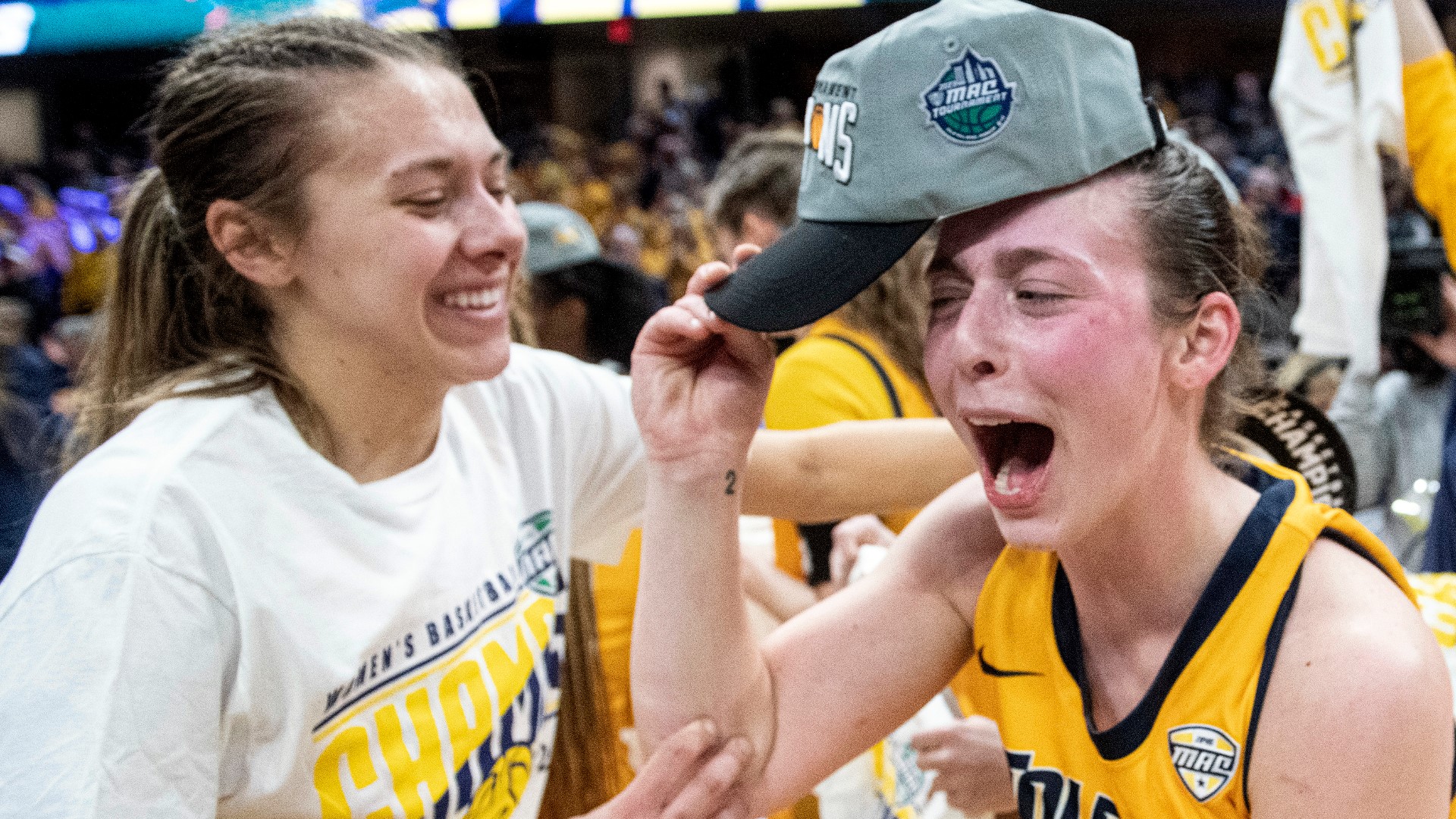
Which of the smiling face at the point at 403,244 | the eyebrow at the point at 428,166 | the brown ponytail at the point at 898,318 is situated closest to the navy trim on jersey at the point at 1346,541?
the smiling face at the point at 403,244

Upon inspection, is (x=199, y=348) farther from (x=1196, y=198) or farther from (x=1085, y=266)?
(x=1196, y=198)

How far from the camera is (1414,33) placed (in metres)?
2.66

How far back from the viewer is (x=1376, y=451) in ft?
8.81

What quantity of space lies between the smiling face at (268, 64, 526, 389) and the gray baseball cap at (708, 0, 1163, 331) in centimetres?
46

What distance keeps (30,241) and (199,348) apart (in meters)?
10.4

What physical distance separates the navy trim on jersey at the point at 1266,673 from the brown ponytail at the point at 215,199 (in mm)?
1078

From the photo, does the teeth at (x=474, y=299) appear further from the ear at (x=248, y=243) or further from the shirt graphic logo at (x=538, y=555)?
the shirt graphic logo at (x=538, y=555)

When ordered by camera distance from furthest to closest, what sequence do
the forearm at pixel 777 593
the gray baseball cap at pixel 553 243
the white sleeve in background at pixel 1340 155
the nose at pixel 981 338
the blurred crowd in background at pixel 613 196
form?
1. the blurred crowd in background at pixel 613 196
2. the gray baseball cap at pixel 553 243
3. the white sleeve in background at pixel 1340 155
4. the forearm at pixel 777 593
5. the nose at pixel 981 338

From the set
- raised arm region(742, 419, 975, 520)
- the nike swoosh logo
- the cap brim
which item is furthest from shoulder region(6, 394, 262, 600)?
the nike swoosh logo

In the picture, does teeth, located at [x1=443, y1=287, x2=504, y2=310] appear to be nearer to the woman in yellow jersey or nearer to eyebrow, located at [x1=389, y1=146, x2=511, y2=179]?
eyebrow, located at [x1=389, y1=146, x2=511, y2=179]

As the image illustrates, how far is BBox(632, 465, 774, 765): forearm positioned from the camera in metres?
1.40

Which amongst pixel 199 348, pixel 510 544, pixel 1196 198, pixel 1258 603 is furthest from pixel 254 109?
pixel 1258 603

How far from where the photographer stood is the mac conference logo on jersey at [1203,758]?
1164mm

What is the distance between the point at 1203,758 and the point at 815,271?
0.60 meters
